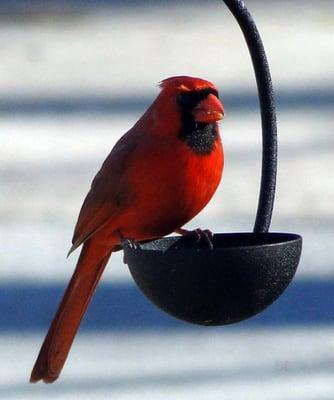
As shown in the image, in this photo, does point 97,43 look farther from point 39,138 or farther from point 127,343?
point 127,343

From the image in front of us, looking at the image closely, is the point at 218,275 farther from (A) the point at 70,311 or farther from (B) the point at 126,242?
(A) the point at 70,311

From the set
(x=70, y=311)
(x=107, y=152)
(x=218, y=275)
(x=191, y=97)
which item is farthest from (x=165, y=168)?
(x=107, y=152)

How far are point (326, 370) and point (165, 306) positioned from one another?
1.60 m

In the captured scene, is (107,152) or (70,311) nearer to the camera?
(70,311)

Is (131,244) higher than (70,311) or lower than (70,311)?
higher

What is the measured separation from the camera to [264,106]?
279 centimetres

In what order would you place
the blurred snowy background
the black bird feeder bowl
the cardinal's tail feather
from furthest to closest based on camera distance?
Result: the blurred snowy background → the cardinal's tail feather → the black bird feeder bowl

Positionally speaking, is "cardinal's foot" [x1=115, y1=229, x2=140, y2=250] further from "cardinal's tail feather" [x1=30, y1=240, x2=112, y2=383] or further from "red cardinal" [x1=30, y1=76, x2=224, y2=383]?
"cardinal's tail feather" [x1=30, y1=240, x2=112, y2=383]

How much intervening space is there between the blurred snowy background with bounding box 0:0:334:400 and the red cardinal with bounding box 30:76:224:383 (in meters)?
0.92

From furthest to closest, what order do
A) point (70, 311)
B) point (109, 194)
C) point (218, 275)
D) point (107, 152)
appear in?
point (107, 152) → point (70, 311) → point (109, 194) → point (218, 275)

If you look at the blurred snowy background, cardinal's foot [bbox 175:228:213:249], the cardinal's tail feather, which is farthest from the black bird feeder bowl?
the blurred snowy background

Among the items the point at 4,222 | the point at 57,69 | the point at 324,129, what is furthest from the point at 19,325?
the point at 324,129

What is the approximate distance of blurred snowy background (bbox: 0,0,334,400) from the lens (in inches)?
153

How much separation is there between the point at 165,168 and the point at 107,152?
1.06 m
